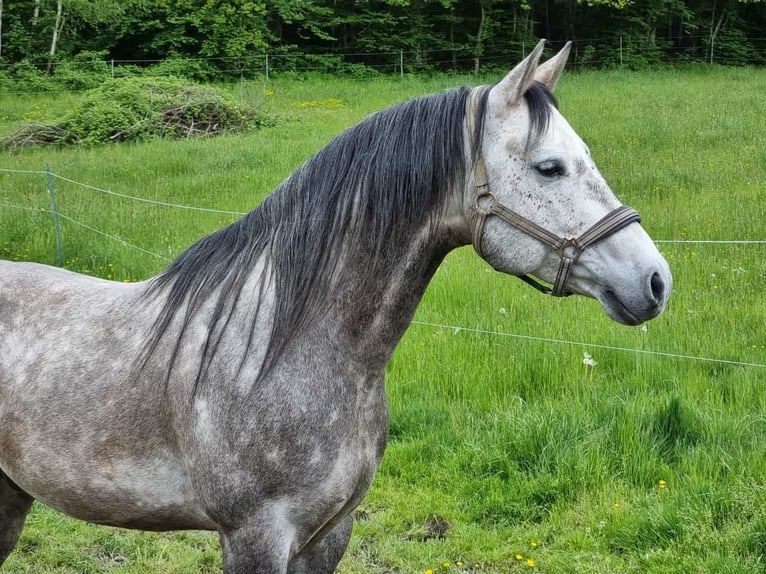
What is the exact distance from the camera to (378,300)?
6.85 feet

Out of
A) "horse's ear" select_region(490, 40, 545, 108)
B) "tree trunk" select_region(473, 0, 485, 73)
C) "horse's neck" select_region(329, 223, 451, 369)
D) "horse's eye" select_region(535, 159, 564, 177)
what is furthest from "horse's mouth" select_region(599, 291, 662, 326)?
"tree trunk" select_region(473, 0, 485, 73)

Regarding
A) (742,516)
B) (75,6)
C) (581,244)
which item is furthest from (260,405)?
(75,6)

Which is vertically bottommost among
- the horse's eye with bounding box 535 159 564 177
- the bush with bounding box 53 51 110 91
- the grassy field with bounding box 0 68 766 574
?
the bush with bounding box 53 51 110 91

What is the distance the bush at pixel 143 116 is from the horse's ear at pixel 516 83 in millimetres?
12289

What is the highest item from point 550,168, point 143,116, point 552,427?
point 550,168

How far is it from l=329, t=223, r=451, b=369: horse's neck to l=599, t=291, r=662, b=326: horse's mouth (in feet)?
1.54

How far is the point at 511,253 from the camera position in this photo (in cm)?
200

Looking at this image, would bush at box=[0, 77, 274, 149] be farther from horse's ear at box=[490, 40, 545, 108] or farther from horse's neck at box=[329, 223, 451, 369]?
horse's ear at box=[490, 40, 545, 108]

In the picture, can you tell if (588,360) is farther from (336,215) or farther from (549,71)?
(336,215)

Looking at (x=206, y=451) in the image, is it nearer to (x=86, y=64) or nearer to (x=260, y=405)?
(x=260, y=405)

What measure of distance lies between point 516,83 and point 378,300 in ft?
2.30

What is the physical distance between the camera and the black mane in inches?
79.9

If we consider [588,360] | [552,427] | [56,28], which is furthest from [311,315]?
[56,28]

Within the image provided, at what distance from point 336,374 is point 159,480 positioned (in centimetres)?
66
